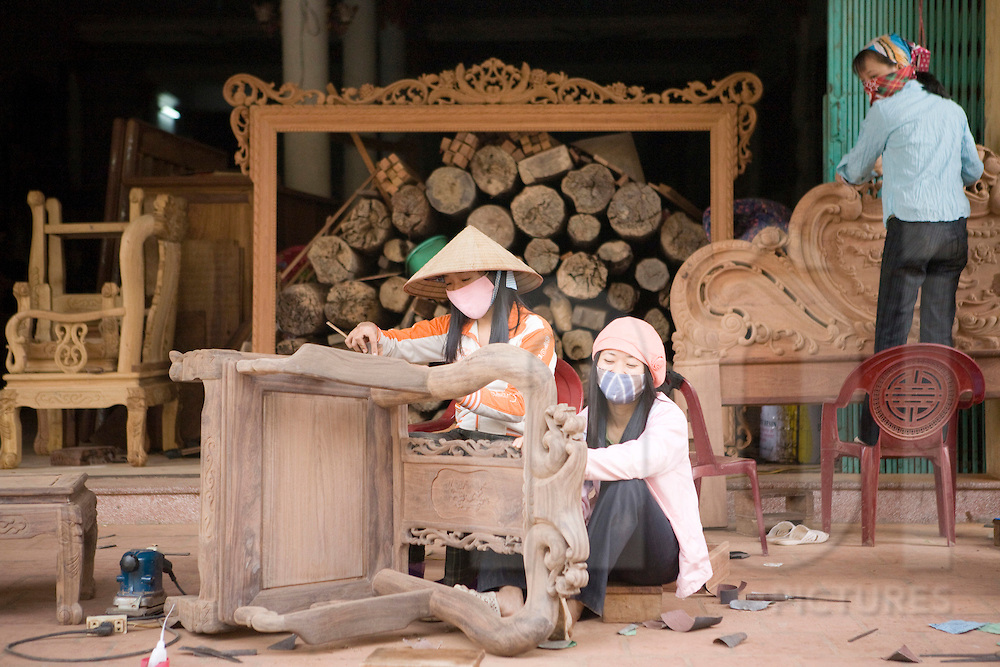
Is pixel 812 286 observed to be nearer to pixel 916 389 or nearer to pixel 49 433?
pixel 916 389

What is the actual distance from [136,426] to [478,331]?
2640 millimetres

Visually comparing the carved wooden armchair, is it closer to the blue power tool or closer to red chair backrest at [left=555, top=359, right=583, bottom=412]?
the blue power tool

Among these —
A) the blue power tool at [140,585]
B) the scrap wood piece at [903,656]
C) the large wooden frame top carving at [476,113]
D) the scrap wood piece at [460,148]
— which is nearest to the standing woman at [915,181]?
the large wooden frame top carving at [476,113]

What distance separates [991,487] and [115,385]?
4638mm

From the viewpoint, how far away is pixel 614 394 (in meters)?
3.24

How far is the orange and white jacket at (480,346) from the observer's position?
133 inches

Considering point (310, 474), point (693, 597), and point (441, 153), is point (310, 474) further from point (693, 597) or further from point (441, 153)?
point (441, 153)

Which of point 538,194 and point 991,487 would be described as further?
point 538,194

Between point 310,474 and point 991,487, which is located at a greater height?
point 310,474

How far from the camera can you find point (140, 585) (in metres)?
3.17

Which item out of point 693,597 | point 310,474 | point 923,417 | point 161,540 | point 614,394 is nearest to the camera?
point 310,474

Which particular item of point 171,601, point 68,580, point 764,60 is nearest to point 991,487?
point 764,60

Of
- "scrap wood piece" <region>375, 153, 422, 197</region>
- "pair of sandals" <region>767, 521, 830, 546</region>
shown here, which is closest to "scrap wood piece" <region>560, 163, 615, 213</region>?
"scrap wood piece" <region>375, 153, 422, 197</region>

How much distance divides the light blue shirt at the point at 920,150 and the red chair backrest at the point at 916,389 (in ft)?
2.27
